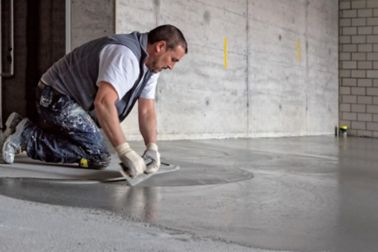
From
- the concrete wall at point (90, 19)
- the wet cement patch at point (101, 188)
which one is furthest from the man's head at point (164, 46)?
the concrete wall at point (90, 19)

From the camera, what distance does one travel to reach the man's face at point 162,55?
9.26 feet

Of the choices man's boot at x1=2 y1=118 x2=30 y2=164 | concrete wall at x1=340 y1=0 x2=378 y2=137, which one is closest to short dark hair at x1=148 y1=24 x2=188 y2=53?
man's boot at x1=2 y1=118 x2=30 y2=164

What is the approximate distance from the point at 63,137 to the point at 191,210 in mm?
1392

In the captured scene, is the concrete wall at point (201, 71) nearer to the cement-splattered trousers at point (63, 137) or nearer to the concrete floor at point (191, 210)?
the cement-splattered trousers at point (63, 137)

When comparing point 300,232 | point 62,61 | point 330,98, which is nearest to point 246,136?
point 330,98

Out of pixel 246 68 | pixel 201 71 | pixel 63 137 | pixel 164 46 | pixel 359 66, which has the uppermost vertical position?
pixel 359 66

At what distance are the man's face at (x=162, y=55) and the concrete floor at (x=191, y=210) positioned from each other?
0.65 m

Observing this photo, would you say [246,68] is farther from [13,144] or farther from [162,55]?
[162,55]

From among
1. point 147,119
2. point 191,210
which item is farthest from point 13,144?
point 191,210

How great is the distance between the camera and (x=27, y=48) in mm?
6477

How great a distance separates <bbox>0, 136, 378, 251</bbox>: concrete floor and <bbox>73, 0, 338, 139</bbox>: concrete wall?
116 inches

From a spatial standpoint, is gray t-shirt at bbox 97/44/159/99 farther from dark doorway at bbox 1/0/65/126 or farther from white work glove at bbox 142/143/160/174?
dark doorway at bbox 1/0/65/126

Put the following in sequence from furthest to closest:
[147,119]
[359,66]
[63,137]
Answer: [359,66] < [63,137] < [147,119]

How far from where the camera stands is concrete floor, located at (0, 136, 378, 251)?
5.69ft
